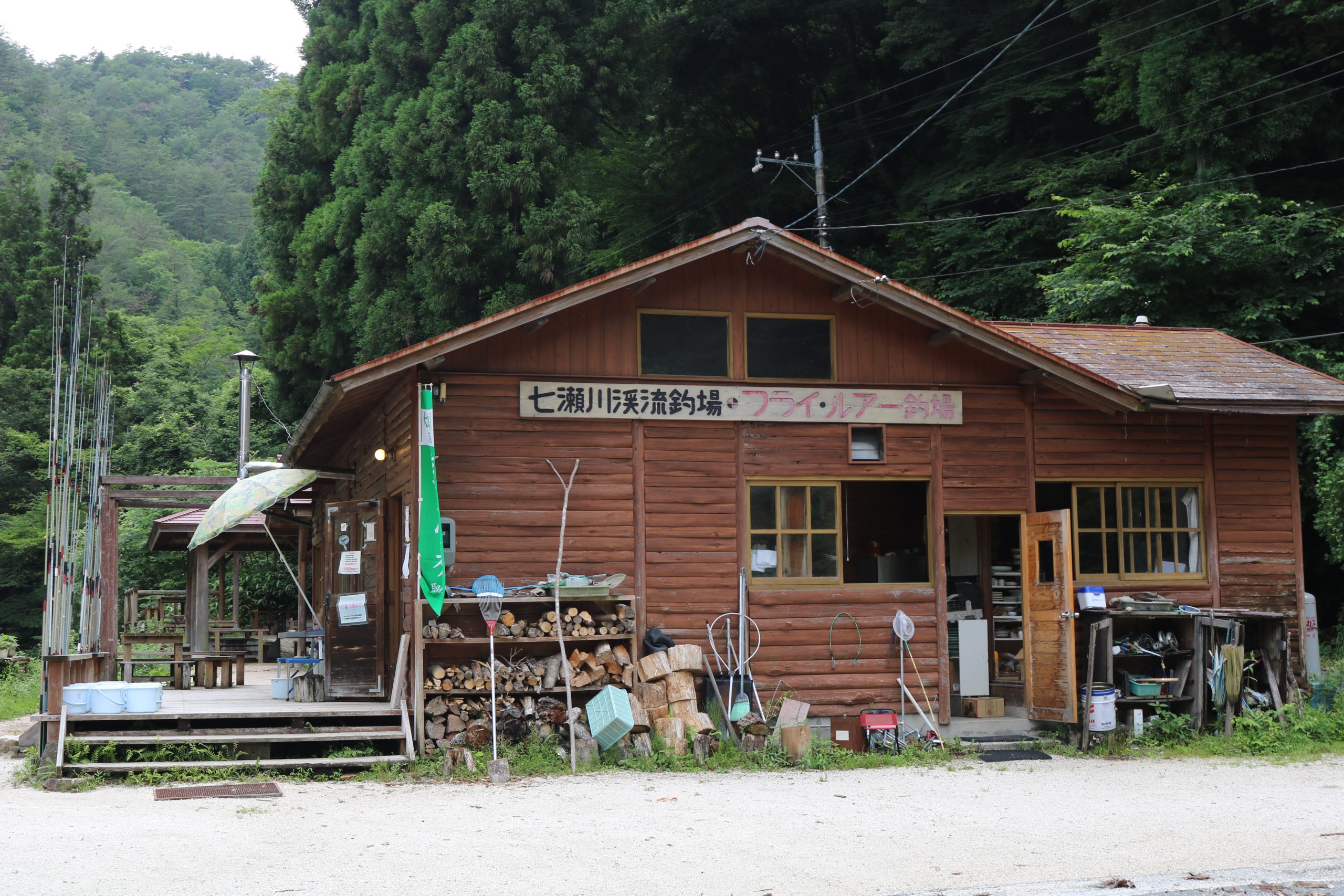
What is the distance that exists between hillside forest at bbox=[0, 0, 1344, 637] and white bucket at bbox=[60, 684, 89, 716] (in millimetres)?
12638

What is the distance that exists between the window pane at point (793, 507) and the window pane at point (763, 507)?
0.31ft

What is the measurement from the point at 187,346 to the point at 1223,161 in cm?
3405

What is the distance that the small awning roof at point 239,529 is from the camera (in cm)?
1925

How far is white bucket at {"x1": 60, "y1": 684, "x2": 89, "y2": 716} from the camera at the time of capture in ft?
35.9

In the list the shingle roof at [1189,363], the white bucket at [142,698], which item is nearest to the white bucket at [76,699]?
the white bucket at [142,698]

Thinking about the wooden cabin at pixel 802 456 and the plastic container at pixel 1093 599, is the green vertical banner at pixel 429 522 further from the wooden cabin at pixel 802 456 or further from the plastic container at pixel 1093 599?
the plastic container at pixel 1093 599

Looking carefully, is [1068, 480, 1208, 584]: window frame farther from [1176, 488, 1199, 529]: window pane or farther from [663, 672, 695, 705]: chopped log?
[663, 672, 695, 705]: chopped log

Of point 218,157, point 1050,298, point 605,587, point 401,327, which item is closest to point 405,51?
point 401,327

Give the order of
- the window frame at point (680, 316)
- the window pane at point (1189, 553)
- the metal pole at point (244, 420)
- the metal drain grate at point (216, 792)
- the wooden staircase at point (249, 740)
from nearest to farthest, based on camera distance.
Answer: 1. the metal drain grate at point (216, 792)
2. the wooden staircase at point (249, 740)
3. the window frame at point (680, 316)
4. the window pane at point (1189, 553)
5. the metal pole at point (244, 420)

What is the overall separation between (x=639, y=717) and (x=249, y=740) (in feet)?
11.4

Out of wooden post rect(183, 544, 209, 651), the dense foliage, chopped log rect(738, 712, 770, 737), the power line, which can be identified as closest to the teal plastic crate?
chopped log rect(738, 712, 770, 737)

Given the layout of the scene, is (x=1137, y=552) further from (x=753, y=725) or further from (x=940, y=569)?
(x=753, y=725)

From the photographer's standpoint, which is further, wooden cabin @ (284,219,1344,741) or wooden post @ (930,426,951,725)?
wooden post @ (930,426,951,725)

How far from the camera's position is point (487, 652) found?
38.6 ft
